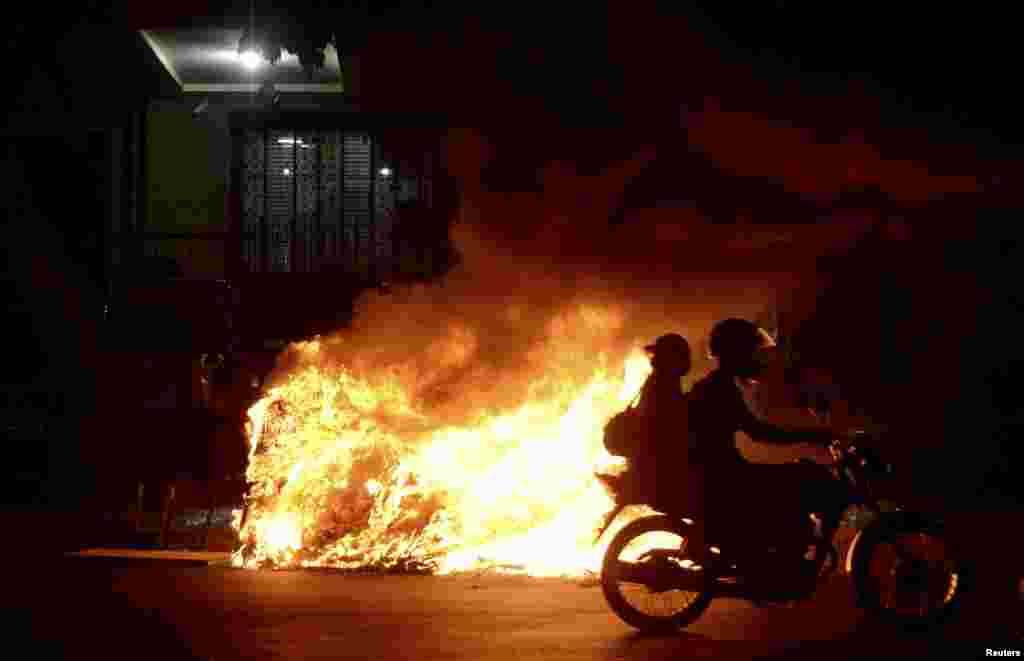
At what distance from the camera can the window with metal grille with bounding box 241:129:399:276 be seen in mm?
18891

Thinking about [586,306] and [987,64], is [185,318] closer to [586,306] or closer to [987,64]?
[586,306]

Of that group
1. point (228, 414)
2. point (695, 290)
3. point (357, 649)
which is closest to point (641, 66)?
point (695, 290)

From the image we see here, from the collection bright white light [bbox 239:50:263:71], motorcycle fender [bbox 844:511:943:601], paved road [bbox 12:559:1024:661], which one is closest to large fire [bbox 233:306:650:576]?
paved road [bbox 12:559:1024:661]

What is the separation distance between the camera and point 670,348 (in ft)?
30.7

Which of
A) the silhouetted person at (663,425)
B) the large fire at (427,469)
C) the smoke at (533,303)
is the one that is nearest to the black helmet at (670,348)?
the silhouetted person at (663,425)

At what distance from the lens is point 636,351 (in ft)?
40.5

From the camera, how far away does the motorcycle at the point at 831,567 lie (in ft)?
28.5

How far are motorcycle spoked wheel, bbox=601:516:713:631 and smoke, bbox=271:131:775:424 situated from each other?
3.34 meters

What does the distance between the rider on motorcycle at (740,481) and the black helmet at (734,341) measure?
16 cm

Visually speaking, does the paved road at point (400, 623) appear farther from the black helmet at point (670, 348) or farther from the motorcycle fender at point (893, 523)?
the black helmet at point (670, 348)

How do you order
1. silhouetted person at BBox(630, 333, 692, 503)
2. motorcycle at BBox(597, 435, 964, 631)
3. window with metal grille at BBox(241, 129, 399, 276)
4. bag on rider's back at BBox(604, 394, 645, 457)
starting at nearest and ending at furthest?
1. motorcycle at BBox(597, 435, 964, 631)
2. silhouetted person at BBox(630, 333, 692, 503)
3. bag on rider's back at BBox(604, 394, 645, 457)
4. window with metal grille at BBox(241, 129, 399, 276)

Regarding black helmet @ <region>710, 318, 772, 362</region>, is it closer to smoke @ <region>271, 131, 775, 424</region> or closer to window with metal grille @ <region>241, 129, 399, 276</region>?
smoke @ <region>271, 131, 775, 424</region>

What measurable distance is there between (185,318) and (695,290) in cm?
839

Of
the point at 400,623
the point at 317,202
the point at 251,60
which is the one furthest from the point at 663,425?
the point at 251,60
